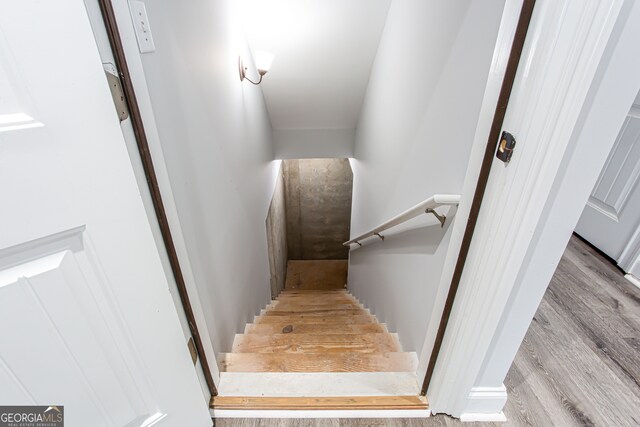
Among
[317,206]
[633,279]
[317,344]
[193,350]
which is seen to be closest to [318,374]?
[317,344]

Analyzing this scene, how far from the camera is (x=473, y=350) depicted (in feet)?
3.07

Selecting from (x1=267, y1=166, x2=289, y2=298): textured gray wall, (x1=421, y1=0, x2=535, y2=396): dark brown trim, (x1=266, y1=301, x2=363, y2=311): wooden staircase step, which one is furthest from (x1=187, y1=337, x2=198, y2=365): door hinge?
(x1=267, y1=166, x2=289, y2=298): textured gray wall

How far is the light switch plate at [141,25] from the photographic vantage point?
2.30ft

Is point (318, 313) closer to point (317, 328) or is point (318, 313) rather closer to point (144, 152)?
point (317, 328)

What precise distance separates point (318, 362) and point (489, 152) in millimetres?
1234

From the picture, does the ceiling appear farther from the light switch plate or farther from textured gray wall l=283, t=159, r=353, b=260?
textured gray wall l=283, t=159, r=353, b=260

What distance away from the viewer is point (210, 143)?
4.26 ft

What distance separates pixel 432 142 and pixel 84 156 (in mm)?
1142

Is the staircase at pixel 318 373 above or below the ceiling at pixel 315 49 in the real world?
below

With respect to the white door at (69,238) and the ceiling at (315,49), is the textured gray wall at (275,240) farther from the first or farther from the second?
the white door at (69,238)

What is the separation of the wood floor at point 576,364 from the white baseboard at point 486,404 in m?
0.03

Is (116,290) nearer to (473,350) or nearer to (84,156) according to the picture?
(84,156)

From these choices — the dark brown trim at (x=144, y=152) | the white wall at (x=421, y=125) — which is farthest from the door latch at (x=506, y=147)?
the dark brown trim at (x=144, y=152)

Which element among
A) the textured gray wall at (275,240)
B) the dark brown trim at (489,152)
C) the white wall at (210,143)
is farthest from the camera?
the textured gray wall at (275,240)
